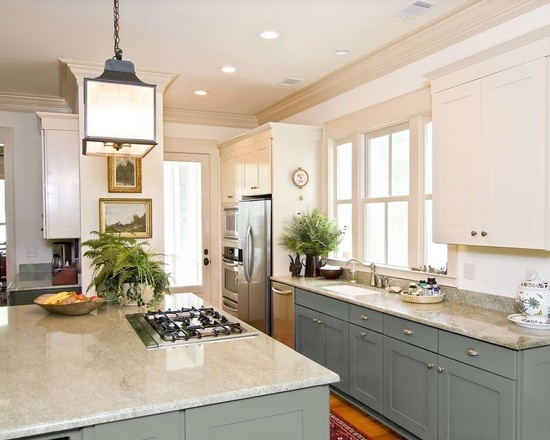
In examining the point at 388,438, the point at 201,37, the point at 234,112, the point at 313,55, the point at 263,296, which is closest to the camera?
the point at 388,438

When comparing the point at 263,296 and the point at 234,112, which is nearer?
the point at 263,296

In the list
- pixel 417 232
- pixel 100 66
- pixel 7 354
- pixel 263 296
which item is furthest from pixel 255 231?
pixel 7 354

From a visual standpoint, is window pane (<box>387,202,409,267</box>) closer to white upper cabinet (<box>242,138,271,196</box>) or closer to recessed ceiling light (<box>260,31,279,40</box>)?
white upper cabinet (<box>242,138,271,196</box>)

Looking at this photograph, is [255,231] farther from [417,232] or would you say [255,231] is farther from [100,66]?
[100,66]

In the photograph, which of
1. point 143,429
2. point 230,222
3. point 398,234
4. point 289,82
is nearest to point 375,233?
point 398,234

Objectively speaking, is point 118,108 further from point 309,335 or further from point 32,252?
point 32,252

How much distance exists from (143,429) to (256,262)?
334 centimetres

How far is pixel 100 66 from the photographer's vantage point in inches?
156

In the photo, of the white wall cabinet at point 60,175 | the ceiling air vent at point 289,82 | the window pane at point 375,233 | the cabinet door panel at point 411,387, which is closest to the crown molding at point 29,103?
the white wall cabinet at point 60,175

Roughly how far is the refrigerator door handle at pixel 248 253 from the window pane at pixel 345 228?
88 centimetres

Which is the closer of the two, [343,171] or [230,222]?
[343,171]

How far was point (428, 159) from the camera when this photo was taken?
3535 millimetres

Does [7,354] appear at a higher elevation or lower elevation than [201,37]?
lower

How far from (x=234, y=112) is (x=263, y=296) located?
97.0 inches
